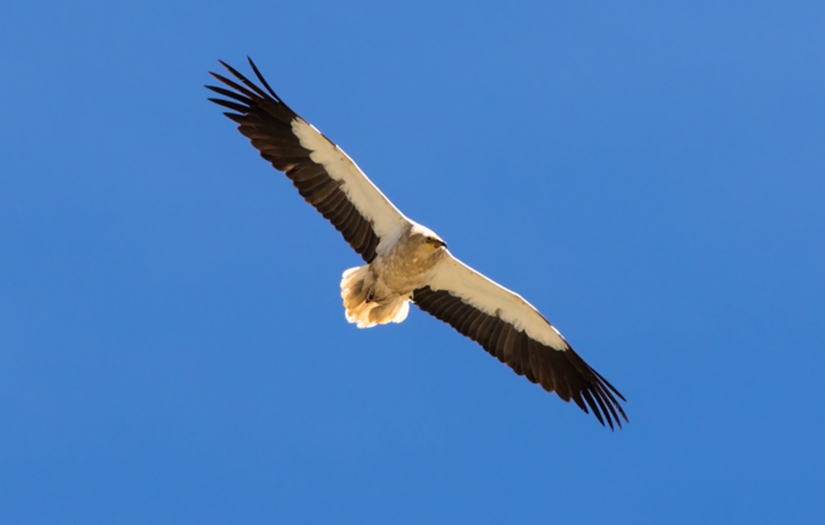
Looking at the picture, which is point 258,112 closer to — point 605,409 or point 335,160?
point 335,160

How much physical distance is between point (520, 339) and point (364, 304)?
1.81m

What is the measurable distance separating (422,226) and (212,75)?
2530 mm

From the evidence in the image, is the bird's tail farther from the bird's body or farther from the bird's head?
the bird's head

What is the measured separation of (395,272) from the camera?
11.3 meters

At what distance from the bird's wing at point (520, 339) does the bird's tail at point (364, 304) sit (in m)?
0.38

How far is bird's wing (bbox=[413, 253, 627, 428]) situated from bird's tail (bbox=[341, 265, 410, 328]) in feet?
1.25

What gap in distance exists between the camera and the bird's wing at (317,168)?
438 inches

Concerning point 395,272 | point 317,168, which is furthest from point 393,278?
point 317,168

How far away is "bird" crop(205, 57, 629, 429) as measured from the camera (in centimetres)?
1114

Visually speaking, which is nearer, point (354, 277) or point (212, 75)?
point (212, 75)

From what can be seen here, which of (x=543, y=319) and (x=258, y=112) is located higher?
(x=543, y=319)

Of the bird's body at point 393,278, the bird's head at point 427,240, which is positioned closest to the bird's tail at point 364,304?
the bird's body at point 393,278

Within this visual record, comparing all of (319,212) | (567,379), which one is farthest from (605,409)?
(319,212)

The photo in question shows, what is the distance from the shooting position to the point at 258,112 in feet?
36.7
